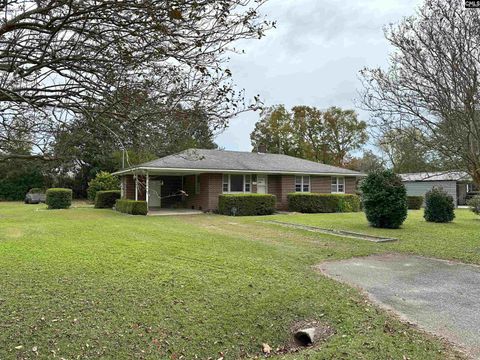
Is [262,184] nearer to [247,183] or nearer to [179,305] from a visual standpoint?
[247,183]

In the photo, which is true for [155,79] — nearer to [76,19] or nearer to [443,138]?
[76,19]

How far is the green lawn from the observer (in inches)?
167

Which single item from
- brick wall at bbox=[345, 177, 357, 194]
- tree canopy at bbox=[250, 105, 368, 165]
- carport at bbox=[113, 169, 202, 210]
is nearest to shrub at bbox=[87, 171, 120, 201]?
carport at bbox=[113, 169, 202, 210]

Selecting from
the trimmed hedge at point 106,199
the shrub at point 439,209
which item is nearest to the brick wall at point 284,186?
the shrub at point 439,209

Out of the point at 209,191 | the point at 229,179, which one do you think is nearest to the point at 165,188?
the point at 209,191

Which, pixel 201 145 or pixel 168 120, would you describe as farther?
pixel 201 145

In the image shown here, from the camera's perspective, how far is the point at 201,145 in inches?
183

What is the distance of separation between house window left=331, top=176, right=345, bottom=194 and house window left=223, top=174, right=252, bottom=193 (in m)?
6.58

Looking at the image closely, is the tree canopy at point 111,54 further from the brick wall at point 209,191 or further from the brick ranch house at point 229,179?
the brick wall at point 209,191

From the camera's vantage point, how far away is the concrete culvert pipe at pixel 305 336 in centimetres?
451

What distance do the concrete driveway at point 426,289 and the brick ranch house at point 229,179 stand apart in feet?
46.4

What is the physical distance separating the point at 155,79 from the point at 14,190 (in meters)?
43.7

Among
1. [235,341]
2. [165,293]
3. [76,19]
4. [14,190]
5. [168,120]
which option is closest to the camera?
[76,19]

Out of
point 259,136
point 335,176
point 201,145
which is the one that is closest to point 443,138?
point 201,145
